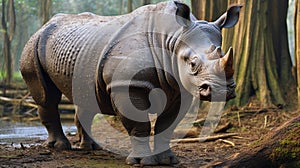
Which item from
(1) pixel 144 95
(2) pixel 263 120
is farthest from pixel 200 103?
(1) pixel 144 95

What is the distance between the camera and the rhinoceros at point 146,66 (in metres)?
4.34

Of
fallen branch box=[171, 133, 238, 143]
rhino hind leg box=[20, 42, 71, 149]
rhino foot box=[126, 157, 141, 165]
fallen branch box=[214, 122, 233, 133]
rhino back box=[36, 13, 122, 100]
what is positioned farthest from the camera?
fallen branch box=[214, 122, 233, 133]

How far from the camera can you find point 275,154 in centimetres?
418

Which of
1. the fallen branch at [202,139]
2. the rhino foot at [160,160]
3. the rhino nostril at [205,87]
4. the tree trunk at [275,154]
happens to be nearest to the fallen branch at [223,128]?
the fallen branch at [202,139]

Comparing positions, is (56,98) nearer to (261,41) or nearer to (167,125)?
(167,125)

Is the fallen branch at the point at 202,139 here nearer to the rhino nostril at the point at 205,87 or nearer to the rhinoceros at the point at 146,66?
the rhinoceros at the point at 146,66

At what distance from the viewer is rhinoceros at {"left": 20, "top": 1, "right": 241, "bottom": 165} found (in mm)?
4336

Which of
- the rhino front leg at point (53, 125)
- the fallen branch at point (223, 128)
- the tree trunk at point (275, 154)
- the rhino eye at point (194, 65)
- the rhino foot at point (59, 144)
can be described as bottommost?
the fallen branch at point (223, 128)

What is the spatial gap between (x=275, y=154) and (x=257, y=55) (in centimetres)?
498

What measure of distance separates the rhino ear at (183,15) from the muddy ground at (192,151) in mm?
1224

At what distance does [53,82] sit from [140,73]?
5.80 feet

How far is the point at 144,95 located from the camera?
4.85 m

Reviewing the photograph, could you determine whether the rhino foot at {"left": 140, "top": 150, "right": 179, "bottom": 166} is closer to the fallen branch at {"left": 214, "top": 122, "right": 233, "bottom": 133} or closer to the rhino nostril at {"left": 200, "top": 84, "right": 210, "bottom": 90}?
the rhino nostril at {"left": 200, "top": 84, "right": 210, "bottom": 90}

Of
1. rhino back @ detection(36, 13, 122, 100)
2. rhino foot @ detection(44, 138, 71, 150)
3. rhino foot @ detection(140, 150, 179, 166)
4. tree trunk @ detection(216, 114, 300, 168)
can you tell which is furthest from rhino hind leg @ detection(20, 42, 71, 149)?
tree trunk @ detection(216, 114, 300, 168)
